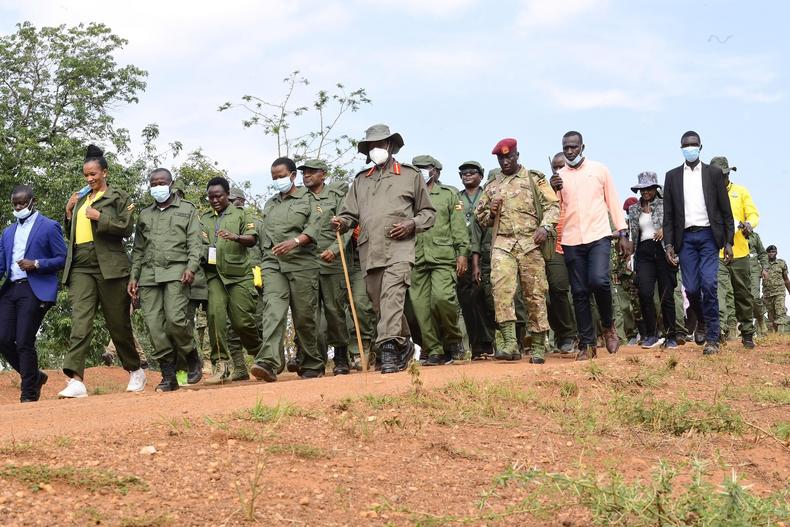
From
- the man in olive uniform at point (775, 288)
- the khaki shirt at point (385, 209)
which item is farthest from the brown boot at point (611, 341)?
the man in olive uniform at point (775, 288)

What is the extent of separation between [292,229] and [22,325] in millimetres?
2634

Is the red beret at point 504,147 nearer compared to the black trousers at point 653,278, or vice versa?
the red beret at point 504,147

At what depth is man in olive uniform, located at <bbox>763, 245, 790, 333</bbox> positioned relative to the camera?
24234 millimetres

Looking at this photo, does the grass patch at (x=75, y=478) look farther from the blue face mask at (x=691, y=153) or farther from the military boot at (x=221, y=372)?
the blue face mask at (x=691, y=153)

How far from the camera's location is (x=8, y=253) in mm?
10188

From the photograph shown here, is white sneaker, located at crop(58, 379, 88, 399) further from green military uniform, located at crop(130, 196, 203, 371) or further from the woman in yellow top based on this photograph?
green military uniform, located at crop(130, 196, 203, 371)

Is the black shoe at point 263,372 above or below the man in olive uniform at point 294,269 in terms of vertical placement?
below

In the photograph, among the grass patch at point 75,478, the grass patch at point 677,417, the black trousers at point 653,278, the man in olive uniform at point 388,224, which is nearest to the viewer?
the grass patch at point 75,478

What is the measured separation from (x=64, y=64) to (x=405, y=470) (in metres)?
26.3

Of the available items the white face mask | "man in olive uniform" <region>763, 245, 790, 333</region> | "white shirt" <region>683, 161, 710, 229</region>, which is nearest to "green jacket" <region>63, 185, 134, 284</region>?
the white face mask

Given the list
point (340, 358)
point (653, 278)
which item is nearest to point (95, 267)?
point (340, 358)

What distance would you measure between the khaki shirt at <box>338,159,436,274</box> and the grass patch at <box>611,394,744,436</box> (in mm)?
2881

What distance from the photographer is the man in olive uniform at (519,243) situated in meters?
10.3

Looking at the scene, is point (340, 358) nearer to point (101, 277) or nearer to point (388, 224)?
point (388, 224)
